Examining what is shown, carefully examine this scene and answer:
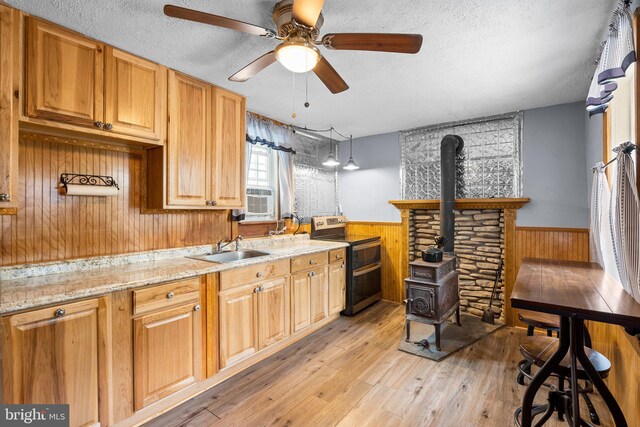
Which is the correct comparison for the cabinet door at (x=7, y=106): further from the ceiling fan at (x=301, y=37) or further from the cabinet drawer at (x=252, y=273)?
the cabinet drawer at (x=252, y=273)

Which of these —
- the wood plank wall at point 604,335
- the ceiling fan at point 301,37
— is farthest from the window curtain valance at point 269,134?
the wood plank wall at point 604,335

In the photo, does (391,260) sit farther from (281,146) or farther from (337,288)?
(281,146)

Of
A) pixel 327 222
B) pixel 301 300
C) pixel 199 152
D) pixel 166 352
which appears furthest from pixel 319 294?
pixel 199 152

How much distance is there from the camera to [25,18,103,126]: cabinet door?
167cm

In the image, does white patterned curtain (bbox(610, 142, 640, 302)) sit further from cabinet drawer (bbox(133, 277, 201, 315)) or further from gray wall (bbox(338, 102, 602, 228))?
cabinet drawer (bbox(133, 277, 201, 315))

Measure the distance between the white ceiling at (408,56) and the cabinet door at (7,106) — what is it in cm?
14

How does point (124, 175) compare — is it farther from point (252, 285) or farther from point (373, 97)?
point (373, 97)

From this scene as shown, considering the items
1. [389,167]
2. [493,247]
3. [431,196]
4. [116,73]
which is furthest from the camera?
[389,167]

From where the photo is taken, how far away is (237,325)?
7.63ft

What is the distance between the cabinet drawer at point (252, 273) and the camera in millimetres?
2252

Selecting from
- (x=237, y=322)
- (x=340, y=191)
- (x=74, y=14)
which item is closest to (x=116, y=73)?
(x=74, y=14)

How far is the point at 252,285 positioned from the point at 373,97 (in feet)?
6.92

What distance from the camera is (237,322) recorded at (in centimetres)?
233

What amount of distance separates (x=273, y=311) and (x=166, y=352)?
36.2 inches
